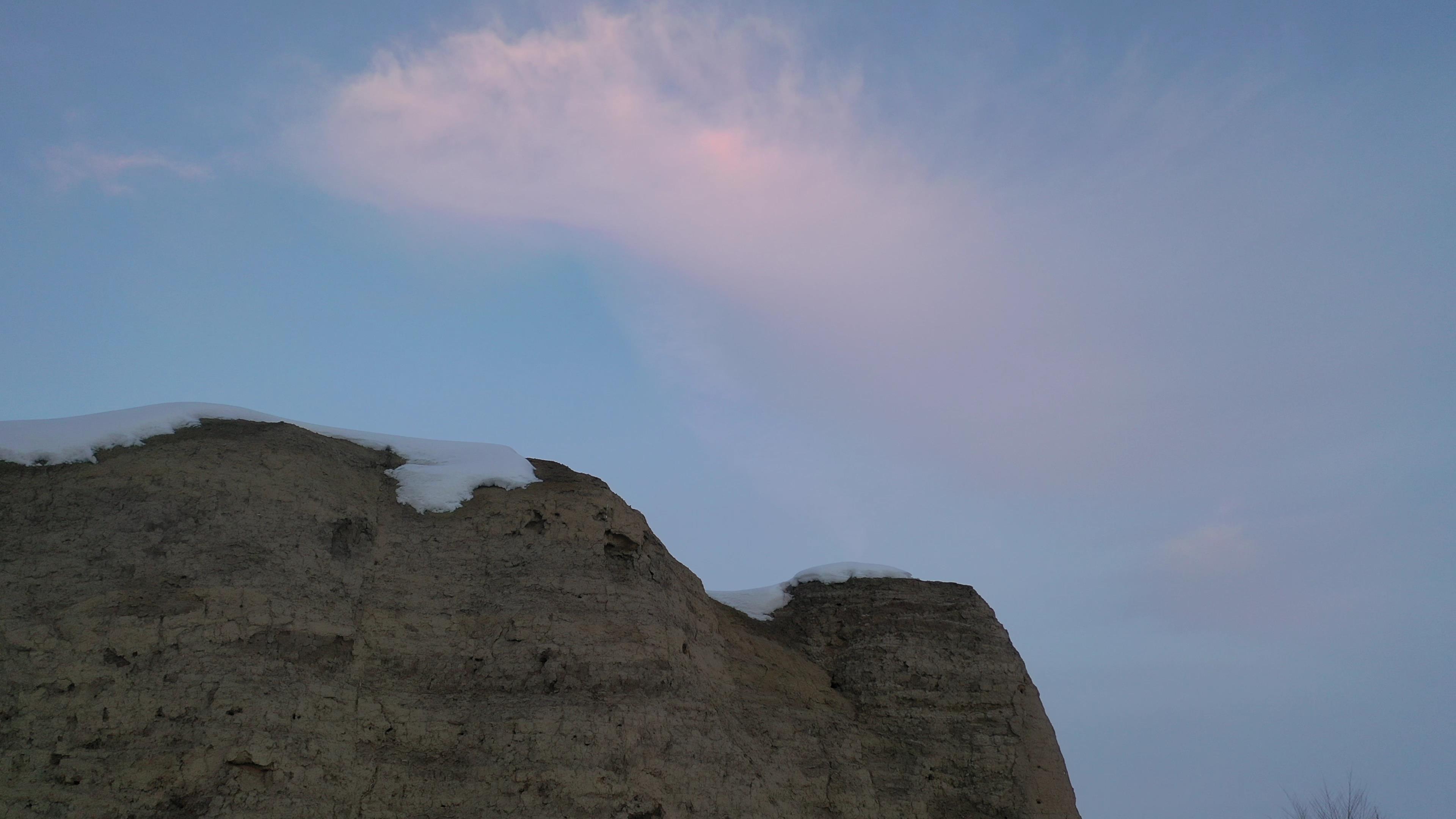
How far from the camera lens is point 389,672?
13516 millimetres

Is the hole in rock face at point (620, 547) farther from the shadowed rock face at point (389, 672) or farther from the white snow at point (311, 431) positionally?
the white snow at point (311, 431)

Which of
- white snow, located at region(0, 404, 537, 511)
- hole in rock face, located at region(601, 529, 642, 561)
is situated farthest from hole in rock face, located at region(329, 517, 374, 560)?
hole in rock face, located at region(601, 529, 642, 561)

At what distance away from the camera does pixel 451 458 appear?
17438mm

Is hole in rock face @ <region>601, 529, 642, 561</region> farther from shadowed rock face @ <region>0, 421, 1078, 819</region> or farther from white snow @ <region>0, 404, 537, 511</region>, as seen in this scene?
Answer: white snow @ <region>0, 404, 537, 511</region>

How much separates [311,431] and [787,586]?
35.2 feet

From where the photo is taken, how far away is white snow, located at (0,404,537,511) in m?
14.1

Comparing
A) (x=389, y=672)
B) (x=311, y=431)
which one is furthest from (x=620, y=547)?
(x=311, y=431)

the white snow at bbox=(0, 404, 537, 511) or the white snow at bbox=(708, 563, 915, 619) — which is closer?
the white snow at bbox=(0, 404, 537, 511)

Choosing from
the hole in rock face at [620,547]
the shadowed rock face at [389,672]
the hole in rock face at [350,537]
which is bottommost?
the shadowed rock face at [389,672]

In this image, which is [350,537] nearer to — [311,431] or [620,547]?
[311,431]

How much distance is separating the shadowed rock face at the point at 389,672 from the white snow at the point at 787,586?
243 cm

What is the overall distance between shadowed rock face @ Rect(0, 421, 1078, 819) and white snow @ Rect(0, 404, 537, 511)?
1.01 ft

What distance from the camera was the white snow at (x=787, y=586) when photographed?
20812 mm

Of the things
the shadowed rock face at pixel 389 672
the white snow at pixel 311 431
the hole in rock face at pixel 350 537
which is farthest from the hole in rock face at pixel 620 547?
the hole in rock face at pixel 350 537
